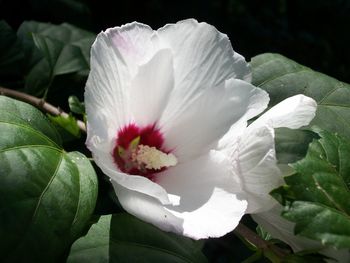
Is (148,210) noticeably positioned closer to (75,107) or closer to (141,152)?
(141,152)

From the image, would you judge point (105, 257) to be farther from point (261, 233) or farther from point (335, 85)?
point (335, 85)

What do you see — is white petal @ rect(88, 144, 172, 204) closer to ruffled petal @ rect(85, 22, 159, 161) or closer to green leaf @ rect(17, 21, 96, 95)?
ruffled petal @ rect(85, 22, 159, 161)

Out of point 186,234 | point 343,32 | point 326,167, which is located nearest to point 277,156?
point 326,167

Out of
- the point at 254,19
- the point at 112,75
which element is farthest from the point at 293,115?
the point at 254,19

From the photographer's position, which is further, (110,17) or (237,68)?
(110,17)

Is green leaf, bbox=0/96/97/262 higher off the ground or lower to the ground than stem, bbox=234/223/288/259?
higher

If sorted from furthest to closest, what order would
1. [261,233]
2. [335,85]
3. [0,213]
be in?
[335,85] < [261,233] < [0,213]

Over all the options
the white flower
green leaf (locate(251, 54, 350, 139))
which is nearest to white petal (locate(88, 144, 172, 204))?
the white flower
